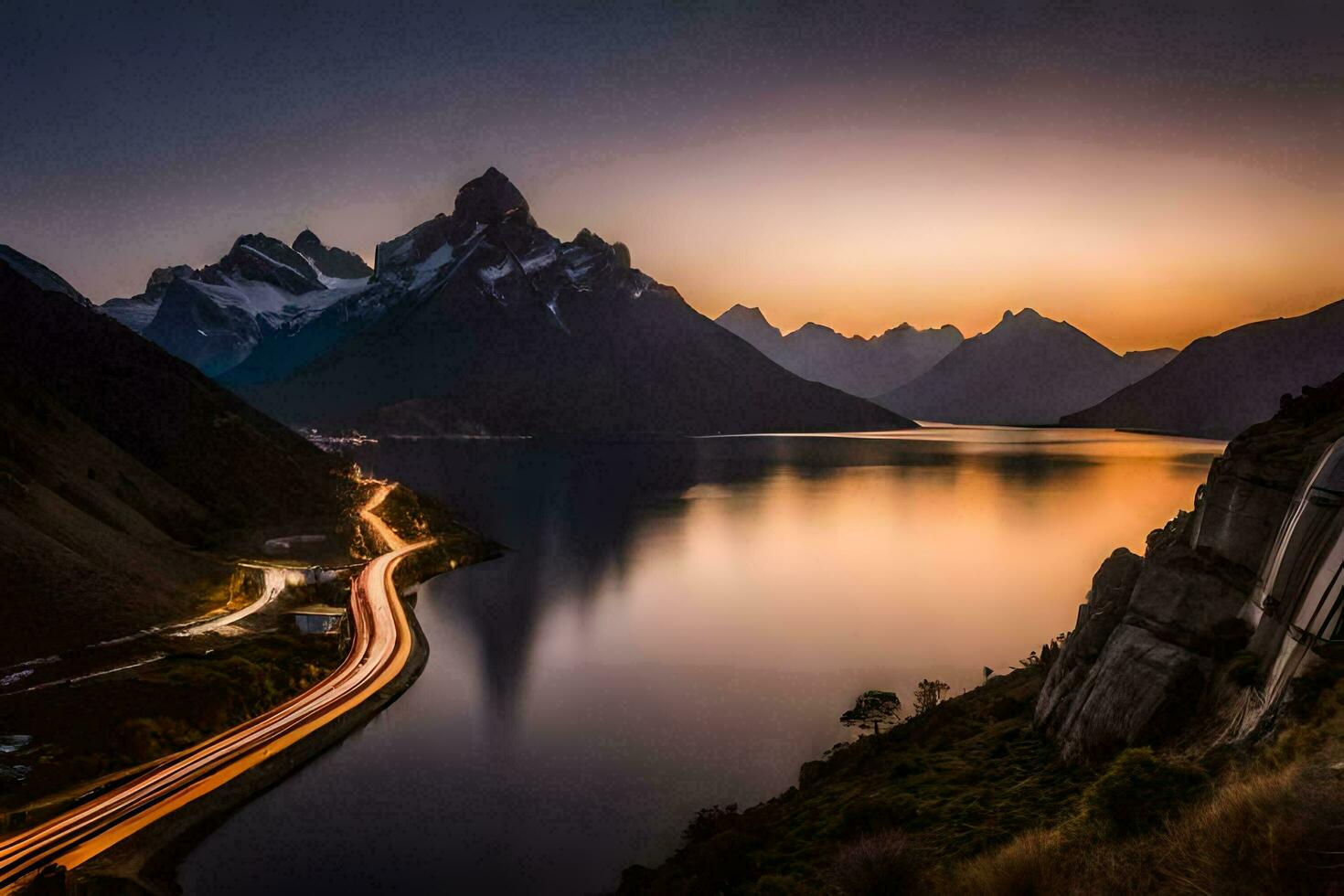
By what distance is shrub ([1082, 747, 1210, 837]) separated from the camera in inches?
571

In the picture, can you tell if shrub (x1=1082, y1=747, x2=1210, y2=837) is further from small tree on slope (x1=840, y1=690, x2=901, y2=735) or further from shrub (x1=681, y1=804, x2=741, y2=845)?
small tree on slope (x1=840, y1=690, x2=901, y2=735)

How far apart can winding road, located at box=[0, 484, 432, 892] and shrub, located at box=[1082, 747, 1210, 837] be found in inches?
1285

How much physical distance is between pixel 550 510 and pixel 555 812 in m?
91.7

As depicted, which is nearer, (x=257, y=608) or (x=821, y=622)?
(x=257, y=608)

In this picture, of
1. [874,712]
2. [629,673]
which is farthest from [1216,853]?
[629,673]

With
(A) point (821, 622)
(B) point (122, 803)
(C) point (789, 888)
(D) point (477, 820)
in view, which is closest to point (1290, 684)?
(C) point (789, 888)

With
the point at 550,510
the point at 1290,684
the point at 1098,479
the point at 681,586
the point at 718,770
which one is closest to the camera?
the point at 1290,684

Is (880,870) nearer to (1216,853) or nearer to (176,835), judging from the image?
(1216,853)

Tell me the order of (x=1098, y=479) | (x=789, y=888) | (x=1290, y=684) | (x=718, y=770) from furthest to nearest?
(x=1098, y=479) < (x=718, y=770) < (x=789, y=888) < (x=1290, y=684)

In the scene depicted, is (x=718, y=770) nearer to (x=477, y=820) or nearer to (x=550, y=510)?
(x=477, y=820)

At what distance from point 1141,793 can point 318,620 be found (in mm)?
53406

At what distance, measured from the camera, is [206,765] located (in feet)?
112

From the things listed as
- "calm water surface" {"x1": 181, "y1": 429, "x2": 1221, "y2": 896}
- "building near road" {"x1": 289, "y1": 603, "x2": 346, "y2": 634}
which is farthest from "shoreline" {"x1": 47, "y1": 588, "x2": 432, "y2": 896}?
"building near road" {"x1": 289, "y1": 603, "x2": 346, "y2": 634}

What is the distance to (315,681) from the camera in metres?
45.9
